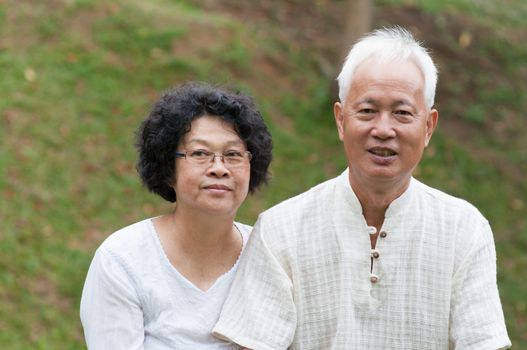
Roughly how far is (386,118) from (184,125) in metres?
0.76

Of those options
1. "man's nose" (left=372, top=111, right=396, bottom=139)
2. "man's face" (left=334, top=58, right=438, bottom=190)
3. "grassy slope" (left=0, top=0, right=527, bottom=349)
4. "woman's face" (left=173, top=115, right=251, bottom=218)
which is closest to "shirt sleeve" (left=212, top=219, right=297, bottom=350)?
"woman's face" (left=173, top=115, right=251, bottom=218)

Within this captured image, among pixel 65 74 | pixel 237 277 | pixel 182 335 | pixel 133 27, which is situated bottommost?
pixel 182 335

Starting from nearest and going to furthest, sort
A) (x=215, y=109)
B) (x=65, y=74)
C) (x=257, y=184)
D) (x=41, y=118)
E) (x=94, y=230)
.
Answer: (x=215, y=109) < (x=257, y=184) < (x=94, y=230) < (x=41, y=118) < (x=65, y=74)

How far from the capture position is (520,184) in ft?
27.7

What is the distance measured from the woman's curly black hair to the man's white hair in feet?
1.34

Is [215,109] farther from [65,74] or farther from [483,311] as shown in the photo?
[65,74]

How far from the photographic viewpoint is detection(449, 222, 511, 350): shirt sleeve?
312 cm

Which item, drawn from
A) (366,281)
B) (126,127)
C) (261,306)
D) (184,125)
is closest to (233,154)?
(184,125)

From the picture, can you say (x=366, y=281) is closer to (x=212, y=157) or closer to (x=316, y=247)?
(x=316, y=247)

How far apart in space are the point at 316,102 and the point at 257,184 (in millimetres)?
5139

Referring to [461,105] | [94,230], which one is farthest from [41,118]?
[461,105]

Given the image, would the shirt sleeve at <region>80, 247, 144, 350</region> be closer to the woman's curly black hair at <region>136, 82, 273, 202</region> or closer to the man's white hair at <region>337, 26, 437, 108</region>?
the woman's curly black hair at <region>136, 82, 273, 202</region>

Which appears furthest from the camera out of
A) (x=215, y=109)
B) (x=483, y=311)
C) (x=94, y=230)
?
(x=94, y=230)

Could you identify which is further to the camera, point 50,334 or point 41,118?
point 41,118
